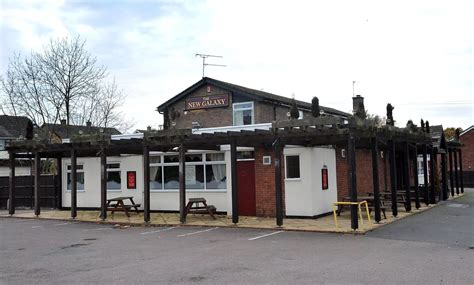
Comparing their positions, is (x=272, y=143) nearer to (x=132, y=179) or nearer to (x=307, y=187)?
(x=307, y=187)

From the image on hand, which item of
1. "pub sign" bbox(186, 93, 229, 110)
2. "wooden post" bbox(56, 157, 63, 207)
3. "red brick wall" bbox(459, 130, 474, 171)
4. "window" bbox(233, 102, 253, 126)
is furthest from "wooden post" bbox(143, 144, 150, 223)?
"red brick wall" bbox(459, 130, 474, 171)

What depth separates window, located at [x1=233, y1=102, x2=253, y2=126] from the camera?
24.8m

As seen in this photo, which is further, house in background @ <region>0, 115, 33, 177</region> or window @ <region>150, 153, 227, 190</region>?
house in background @ <region>0, 115, 33, 177</region>

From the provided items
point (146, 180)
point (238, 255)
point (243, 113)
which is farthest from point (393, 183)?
point (243, 113)

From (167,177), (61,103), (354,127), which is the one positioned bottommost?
(167,177)

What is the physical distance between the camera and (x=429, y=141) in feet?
64.6

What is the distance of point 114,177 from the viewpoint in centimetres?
2022

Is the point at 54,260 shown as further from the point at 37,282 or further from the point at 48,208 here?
the point at 48,208

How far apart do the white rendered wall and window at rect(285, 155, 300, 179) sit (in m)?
0.14

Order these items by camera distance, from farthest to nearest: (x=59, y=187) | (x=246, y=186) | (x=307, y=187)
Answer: (x=59, y=187) < (x=246, y=186) < (x=307, y=187)

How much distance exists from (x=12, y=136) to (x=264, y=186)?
36991mm

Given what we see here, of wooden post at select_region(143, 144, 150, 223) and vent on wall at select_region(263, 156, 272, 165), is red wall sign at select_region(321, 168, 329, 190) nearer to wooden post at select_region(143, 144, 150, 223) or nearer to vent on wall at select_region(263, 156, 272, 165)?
vent on wall at select_region(263, 156, 272, 165)

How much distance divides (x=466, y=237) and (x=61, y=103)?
2372 cm

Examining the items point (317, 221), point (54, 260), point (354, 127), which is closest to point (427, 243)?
point (354, 127)
